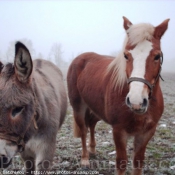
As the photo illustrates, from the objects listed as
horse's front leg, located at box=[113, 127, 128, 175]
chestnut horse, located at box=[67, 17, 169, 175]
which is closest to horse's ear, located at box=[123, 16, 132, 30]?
chestnut horse, located at box=[67, 17, 169, 175]

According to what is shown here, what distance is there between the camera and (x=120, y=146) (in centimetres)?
348

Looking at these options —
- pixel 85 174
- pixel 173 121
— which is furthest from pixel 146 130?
pixel 173 121

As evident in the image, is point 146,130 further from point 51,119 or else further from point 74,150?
point 74,150

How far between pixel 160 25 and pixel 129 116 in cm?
130

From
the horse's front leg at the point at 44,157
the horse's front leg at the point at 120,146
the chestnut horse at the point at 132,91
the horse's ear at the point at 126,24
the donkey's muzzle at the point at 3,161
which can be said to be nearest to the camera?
the donkey's muzzle at the point at 3,161

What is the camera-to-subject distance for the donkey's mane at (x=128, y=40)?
10.2 feet

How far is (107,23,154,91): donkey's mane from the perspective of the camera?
312 centimetres

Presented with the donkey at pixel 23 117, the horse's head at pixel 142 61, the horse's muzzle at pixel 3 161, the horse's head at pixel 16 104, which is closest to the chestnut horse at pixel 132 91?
the horse's head at pixel 142 61

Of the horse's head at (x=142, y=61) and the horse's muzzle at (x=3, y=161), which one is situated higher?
the horse's head at (x=142, y=61)

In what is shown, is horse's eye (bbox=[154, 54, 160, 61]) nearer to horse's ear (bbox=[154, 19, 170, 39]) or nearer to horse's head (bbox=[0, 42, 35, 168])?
horse's ear (bbox=[154, 19, 170, 39])

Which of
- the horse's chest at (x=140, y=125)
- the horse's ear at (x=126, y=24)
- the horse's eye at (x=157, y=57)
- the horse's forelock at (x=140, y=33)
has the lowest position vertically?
the horse's chest at (x=140, y=125)

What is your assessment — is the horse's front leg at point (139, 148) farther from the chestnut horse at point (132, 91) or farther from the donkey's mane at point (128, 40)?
the donkey's mane at point (128, 40)

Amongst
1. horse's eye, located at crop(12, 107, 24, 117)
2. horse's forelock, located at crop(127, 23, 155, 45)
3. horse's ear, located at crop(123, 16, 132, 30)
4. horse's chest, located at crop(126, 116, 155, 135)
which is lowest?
horse's chest, located at crop(126, 116, 155, 135)

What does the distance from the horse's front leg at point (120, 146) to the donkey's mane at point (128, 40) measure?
614 millimetres
